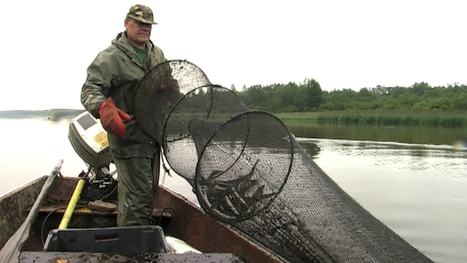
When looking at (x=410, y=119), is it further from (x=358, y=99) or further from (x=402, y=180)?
(x=358, y=99)

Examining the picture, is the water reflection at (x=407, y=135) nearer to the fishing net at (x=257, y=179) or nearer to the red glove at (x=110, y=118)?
the fishing net at (x=257, y=179)

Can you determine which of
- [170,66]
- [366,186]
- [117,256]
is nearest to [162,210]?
[170,66]

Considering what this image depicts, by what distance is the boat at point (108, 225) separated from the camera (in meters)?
3.08

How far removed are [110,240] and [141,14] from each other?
1.90 meters

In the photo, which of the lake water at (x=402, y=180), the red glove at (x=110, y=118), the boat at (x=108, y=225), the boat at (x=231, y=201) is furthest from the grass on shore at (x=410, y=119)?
the red glove at (x=110, y=118)

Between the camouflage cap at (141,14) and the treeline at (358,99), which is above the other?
the treeline at (358,99)

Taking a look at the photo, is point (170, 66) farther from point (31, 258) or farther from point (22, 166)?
point (22, 166)

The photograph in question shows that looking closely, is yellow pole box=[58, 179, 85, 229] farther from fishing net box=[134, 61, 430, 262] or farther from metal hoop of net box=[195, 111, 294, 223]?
metal hoop of net box=[195, 111, 294, 223]

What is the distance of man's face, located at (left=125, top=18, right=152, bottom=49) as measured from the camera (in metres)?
4.14

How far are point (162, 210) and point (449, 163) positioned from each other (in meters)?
12.8

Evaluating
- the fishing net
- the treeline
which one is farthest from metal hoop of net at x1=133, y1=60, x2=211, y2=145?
the treeline

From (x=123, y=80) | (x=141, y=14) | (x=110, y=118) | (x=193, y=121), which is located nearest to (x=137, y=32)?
(x=141, y=14)

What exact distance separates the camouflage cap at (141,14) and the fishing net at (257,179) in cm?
42

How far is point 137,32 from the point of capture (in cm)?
417
